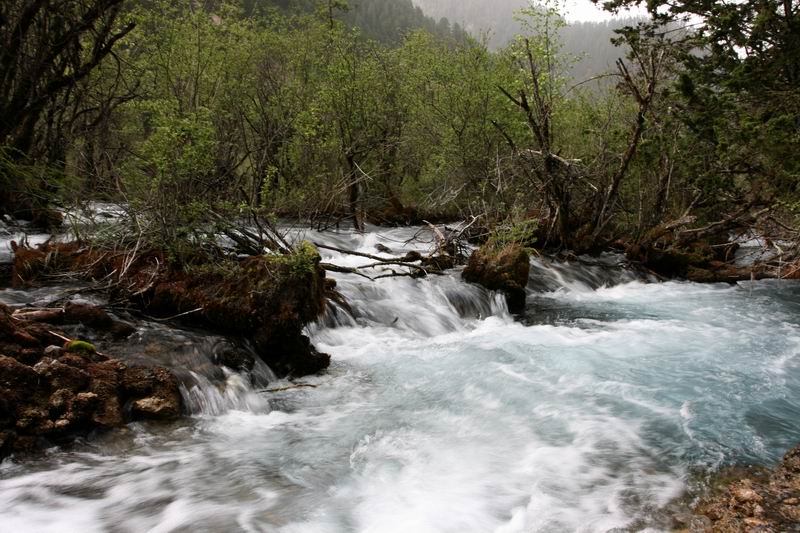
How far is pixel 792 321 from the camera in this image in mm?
10766

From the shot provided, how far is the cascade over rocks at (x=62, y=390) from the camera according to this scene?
4.57m

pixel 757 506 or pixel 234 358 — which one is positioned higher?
pixel 234 358

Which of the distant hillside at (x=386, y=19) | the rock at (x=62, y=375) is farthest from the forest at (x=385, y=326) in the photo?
the distant hillside at (x=386, y=19)

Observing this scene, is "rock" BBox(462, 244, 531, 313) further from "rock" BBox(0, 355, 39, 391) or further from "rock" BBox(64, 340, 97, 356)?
"rock" BBox(0, 355, 39, 391)

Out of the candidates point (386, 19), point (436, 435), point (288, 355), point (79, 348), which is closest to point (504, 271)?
point (288, 355)

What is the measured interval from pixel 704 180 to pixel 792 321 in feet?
13.6

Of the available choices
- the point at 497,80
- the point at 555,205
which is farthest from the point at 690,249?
the point at 497,80

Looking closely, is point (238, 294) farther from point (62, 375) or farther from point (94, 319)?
point (62, 375)

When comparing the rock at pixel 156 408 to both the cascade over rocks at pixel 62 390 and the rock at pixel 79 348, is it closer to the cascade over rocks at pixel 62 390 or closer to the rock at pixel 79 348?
the cascade over rocks at pixel 62 390

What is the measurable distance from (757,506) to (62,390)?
18.8 feet

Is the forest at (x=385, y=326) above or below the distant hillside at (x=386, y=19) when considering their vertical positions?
below

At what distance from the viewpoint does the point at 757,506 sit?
12.2 feet

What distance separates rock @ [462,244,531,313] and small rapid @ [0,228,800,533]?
1.23 metres

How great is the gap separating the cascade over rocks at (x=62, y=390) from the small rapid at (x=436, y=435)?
177 mm
